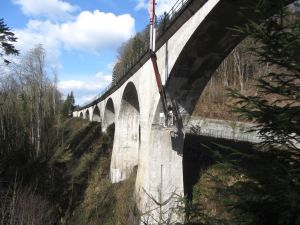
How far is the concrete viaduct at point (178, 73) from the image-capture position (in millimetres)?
10023

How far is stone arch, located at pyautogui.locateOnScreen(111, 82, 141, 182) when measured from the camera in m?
24.4

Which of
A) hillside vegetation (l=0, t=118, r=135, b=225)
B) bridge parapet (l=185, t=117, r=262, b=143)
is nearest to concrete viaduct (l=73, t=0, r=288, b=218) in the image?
hillside vegetation (l=0, t=118, r=135, b=225)

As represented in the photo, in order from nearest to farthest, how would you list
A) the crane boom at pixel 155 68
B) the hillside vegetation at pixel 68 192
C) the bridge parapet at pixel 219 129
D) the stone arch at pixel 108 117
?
the hillside vegetation at pixel 68 192
the crane boom at pixel 155 68
the bridge parapet at pixel 219 129
the stone arch at pixel 108 117

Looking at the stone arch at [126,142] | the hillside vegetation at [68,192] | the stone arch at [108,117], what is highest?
the stone arch at [108,117]

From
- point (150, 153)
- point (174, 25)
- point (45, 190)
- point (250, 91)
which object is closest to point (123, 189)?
point (45, 190)

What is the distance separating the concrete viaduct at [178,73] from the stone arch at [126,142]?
476 cm

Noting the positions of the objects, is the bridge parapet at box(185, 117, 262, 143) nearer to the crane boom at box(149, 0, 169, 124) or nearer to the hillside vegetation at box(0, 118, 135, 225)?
the hillside vegetation at box(0, 118, 135, 225)

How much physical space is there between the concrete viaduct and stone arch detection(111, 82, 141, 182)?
476 centimetres

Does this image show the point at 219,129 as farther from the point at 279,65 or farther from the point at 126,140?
the point at 279,65

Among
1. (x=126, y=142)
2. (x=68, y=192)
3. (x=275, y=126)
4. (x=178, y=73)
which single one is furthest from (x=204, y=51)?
(x=126, y=142)

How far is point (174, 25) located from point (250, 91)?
20680mm

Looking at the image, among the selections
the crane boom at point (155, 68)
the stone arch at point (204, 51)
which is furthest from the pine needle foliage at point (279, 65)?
the crane boom at point (155, 68)

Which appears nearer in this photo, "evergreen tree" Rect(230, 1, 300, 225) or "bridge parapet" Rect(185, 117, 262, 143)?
"evergreen tree" Rect(230, 1, 300, 225)

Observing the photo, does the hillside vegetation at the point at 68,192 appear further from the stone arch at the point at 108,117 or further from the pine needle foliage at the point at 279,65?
the pine needle foliage at the point at 279,65
